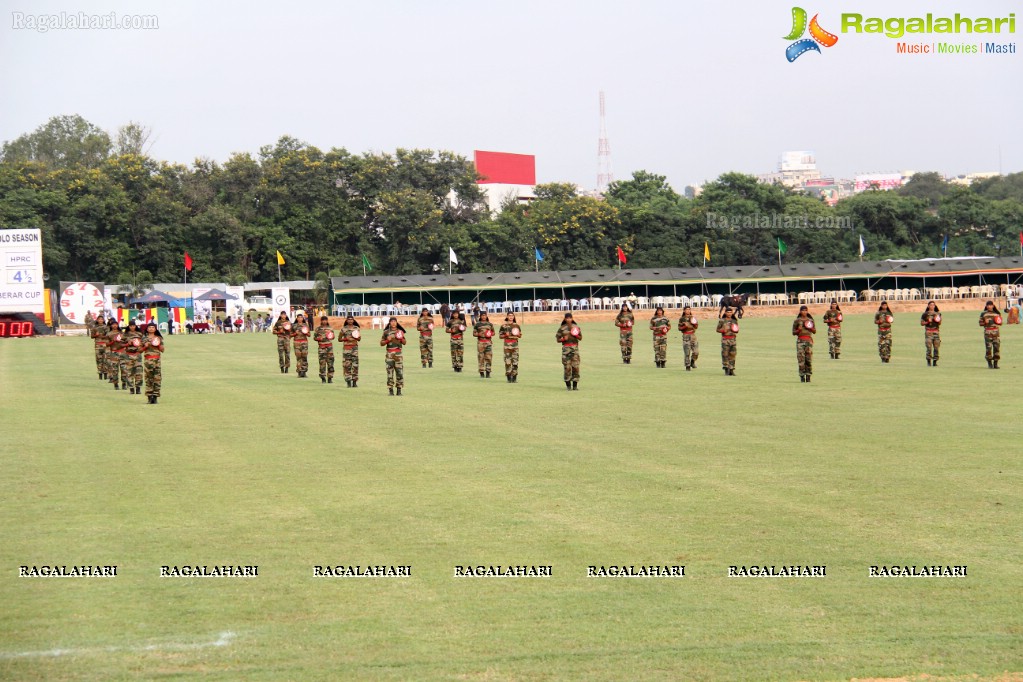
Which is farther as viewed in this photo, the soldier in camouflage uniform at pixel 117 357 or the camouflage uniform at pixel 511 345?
the soldier in camouflage uniform at pixel 117 357

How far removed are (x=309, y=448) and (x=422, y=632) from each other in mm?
9739

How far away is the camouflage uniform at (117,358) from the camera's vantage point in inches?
1155

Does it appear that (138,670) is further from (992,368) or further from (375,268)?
(375,268)

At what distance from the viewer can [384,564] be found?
33.2ft

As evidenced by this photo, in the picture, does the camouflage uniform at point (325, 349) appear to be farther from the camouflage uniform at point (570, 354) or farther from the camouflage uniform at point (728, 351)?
the camouflage uniform at point (728, 351)

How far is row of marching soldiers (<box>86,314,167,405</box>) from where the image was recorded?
1013 inches

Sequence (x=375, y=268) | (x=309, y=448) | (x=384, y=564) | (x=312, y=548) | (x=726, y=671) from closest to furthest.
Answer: (x=726, y=671), (x=384, y=564), (x=312, y=548), (x=309, y=448), (x=375, y=268)

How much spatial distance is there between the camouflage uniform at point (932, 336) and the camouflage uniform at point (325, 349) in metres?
15.0

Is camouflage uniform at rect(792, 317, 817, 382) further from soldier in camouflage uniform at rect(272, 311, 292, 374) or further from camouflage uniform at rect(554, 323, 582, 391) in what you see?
soldier in camouflage uniform at rect(272, 311, 292, 374)

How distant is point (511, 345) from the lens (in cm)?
2906

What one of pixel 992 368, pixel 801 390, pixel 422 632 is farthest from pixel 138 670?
pixel 992 368

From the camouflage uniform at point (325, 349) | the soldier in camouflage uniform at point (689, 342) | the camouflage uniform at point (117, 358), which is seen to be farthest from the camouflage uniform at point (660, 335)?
the camouflage uniform at point (117, 358)

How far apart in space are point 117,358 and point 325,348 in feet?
16.6

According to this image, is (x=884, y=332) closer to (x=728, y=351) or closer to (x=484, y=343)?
(x=728, y=351)
